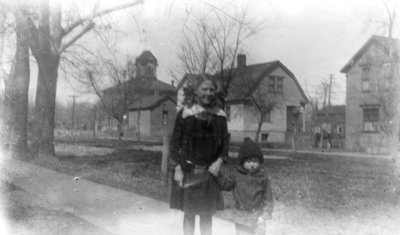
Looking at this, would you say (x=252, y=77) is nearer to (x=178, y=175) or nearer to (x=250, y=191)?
(x=250, y=191)

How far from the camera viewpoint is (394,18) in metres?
5.43

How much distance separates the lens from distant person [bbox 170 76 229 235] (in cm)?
352

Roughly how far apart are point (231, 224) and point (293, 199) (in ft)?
6.62

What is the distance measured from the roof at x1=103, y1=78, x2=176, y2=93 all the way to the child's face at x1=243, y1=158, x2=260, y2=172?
135 inches

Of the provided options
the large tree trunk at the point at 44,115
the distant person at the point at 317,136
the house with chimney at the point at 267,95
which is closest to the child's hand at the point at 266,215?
the house with chimney at the point at 267,95

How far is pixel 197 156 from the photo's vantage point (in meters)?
3.55

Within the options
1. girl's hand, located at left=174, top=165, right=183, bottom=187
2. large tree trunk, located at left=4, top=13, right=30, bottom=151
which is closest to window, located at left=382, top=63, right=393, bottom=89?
girl's hand, located at left=174, top=165, right=183, bottom=187

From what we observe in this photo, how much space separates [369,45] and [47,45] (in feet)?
26.8

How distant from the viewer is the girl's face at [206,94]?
3590 mm

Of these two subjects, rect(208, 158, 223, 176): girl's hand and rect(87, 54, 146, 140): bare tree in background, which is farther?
rect(87, 54, 146, 140): bare tree in background

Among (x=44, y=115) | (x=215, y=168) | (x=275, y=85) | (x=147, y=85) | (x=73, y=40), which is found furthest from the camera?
(x=44, y=115)

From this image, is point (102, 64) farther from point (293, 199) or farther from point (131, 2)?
point (293, 199)

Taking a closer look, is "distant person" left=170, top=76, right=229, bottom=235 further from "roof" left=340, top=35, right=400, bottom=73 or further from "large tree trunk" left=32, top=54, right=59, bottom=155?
"large tree trunk" left=32, top=54, right=59, bottom=155

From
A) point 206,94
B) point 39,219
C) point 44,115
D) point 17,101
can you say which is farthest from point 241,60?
point 17,101
